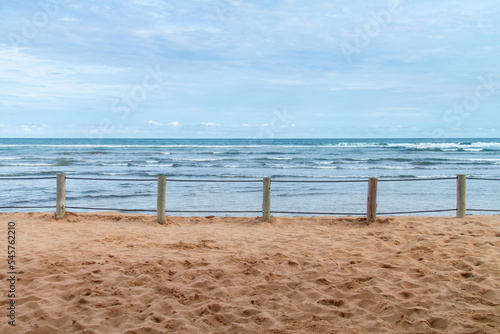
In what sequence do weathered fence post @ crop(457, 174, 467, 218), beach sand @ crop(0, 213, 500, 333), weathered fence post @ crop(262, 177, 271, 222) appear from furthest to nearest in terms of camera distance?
weathered fence post @ crop(457, 174, 467, 218) → weathered fence post @ crop(262, 177, 271, 222) → beach sand @ crop(0, 213, 500, 333)

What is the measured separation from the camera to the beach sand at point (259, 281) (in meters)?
3.75

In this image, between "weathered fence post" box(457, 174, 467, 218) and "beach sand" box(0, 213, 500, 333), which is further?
"weathered fence post" box(457, 174, 467, 218)

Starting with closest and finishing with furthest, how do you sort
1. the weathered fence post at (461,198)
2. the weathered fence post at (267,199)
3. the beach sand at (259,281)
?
1. the beach sand at (259,281)
2. the weathered fence post at (267,199)
3. the weathered fence post at (461,198)

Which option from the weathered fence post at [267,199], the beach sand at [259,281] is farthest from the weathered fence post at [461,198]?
the weathered fence post at [267,199]

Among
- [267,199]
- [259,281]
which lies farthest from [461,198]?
[259,281]

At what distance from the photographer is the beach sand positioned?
12.3 feet

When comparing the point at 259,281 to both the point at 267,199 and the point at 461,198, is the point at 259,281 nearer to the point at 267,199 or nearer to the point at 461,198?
the point at 267,199

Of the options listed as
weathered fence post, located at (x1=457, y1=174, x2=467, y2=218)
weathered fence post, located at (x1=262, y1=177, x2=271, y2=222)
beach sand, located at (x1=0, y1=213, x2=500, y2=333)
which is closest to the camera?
beach sand, located at (x1=0, y1=213, x2=500, y2=333)

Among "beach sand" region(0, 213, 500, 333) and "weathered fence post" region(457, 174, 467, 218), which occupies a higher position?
"weathered fence post" region(457, 174, 467, 218)

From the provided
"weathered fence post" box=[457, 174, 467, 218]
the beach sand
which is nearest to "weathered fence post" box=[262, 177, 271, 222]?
the beach sand

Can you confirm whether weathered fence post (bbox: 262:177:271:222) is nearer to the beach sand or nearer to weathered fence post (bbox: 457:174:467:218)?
the beach sand

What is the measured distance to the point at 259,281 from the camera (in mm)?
4754

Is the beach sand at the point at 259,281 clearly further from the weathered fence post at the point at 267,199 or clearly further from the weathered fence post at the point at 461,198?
the weathered fence post at the point at 461,198

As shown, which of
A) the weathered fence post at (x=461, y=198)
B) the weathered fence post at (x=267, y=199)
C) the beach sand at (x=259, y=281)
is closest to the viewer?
the beach sand at (x=259, y=281)
